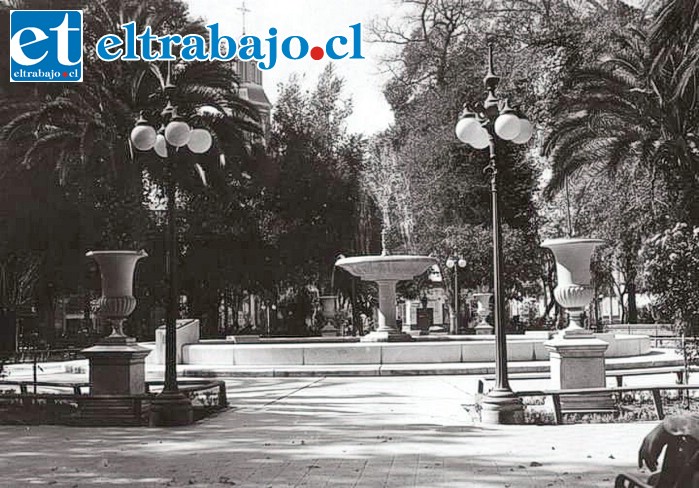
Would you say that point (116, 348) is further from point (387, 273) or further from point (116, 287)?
point (387, 273)

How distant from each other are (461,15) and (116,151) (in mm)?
20772

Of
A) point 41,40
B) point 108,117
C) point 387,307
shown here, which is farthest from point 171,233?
point 387,307

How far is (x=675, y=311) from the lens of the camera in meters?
11.5

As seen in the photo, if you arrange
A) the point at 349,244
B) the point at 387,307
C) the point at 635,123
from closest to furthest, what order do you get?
the point at 635,123
the point at 387,307
the point at 349,244

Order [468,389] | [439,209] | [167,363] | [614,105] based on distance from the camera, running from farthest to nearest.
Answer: [439,209] < [614,105] < [468,389] < [167,363]

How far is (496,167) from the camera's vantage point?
10.1m

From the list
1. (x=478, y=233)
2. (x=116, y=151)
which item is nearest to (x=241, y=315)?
(x=478, y=233)

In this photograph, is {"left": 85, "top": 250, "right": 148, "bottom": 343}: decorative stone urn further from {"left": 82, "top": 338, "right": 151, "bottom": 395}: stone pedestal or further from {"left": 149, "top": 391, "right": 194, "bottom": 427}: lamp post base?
{"left": 149, "top": 391, "right": 194, "bottom": 427}: lamp post base

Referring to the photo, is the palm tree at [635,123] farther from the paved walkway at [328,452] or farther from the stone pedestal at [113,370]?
the stone pedestal at [113,370]

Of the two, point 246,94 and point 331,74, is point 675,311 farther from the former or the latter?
point 246,94

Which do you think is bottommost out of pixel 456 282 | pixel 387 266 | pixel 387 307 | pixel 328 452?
pixel 328 452

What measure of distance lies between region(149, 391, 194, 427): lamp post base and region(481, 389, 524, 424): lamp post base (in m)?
3.64

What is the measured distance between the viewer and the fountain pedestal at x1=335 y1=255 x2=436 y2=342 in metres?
22.0

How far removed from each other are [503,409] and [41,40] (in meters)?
10.9
